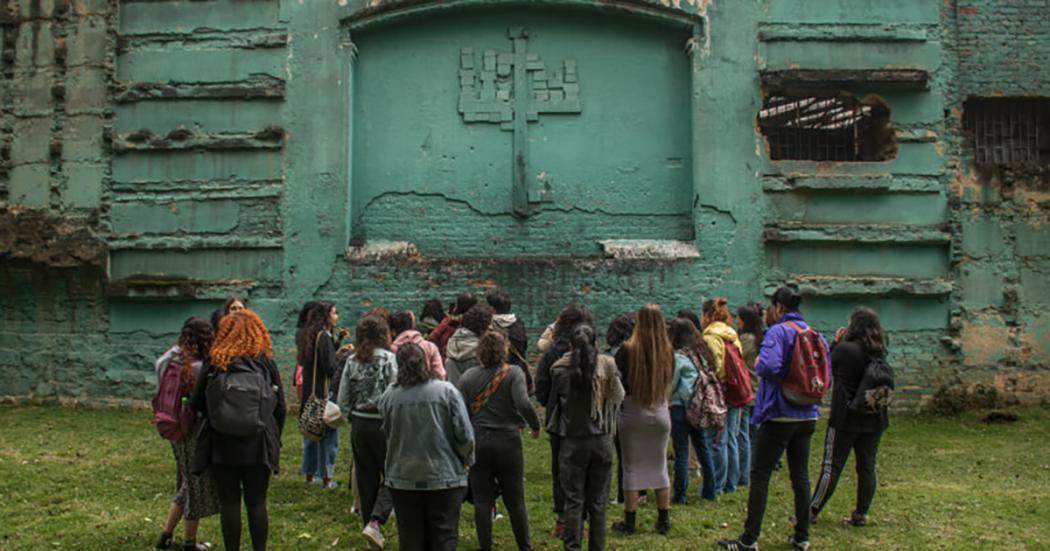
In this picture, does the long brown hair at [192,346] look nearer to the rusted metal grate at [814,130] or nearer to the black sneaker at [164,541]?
the black sneaker at [164,541]

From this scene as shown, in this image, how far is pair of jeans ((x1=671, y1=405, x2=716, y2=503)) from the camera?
865 centimetres

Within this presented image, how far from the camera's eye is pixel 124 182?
13.7 meters

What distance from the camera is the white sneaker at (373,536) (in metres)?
7.21

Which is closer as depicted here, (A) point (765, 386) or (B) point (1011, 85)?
(A) point (765, 386)

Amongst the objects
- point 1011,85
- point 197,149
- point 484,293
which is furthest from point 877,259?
point 197,149

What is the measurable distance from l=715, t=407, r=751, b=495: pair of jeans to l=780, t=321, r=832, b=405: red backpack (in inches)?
74.8

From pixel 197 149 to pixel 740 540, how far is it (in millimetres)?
9642

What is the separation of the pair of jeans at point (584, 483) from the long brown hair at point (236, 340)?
7.30ft

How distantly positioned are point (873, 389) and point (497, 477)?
292 cm

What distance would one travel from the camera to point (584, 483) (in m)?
6.98

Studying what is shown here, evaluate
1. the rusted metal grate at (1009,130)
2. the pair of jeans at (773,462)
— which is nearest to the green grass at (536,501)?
the pair of jeans at (773,462)

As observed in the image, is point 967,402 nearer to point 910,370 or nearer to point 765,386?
point 910,370

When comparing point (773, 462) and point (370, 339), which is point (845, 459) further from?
point (370, 339)

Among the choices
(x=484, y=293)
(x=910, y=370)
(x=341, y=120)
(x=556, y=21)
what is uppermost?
(x=556, y=21)
